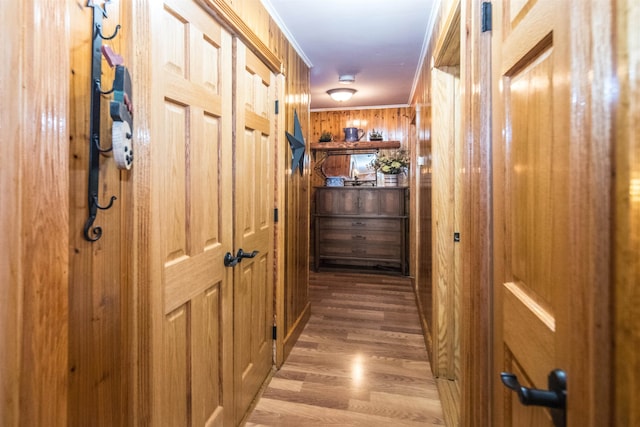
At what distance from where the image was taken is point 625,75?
1.33 feet

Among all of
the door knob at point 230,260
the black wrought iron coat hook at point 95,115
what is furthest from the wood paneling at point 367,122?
the black wrought iron coat hook at point 95,115

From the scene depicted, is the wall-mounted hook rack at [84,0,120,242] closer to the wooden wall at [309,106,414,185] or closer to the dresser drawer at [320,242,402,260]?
the dresser drawer at [320,242,402,260]

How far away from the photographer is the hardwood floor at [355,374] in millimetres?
1919

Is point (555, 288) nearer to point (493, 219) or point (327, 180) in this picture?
point (493, 219)

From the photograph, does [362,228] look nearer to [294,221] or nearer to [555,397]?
[294,221]

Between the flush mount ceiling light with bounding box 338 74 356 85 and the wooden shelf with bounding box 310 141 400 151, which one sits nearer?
the flush mount ceiling light with bounding box 338 74 356 85

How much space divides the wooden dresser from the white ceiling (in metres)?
1.55

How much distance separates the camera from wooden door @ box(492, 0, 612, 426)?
455 mm

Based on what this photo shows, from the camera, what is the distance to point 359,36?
269cm

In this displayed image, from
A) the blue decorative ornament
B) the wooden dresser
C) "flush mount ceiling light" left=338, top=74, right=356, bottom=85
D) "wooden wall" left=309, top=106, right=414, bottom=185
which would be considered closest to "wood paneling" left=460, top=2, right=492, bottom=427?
the blue decorative ornament

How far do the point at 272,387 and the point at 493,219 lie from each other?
5.99 feet

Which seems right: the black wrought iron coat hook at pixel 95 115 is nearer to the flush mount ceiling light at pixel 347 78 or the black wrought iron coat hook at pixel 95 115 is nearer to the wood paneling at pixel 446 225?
the wood paneling at pixel 446 225

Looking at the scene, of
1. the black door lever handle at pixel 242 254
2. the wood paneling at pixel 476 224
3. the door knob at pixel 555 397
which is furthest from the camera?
the black door lever handle at pixel 242 254

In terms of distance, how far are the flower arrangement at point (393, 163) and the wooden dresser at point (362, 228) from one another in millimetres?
318
